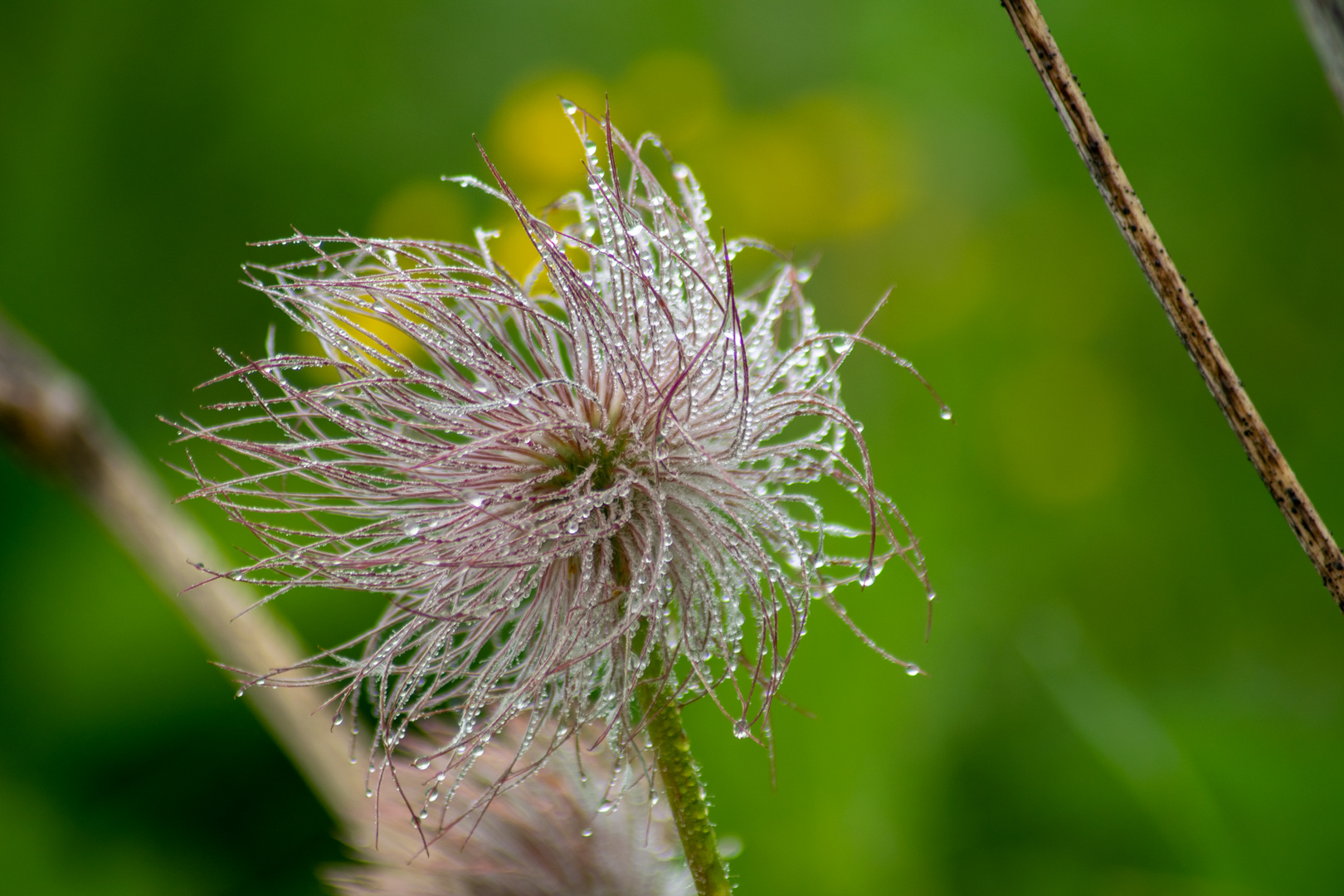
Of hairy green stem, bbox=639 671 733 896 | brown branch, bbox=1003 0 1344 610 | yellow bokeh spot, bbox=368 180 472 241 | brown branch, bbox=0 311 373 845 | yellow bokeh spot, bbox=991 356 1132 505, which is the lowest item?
yellow bokeh spot, bbox=991 356 1132 505

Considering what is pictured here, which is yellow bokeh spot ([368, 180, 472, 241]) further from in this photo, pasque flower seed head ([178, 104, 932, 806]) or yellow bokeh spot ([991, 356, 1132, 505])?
pasque flower seed head ([178, 104, 932, 806])

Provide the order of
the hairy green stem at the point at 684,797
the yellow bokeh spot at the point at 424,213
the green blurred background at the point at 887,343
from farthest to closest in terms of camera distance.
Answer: the yellow bokeh spot at the point at 424,213, the green blurred background at the point at 887,343, the hairy green stem at the point at 684,797

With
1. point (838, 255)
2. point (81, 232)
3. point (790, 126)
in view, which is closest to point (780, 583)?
point (838, 255)

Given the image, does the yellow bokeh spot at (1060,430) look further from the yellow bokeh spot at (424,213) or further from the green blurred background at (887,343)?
the yellow bokeh spot at (424,213)

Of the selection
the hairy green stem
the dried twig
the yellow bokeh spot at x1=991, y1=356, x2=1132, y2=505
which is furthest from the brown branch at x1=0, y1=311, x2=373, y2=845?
the yellow bokeh spot at x1=991, y1=356, x2=1132, y2=505

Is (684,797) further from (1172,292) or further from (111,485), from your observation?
(111,485)

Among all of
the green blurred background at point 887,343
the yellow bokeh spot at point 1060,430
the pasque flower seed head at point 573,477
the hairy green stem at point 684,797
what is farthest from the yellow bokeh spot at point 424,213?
the hairy green stem at point 684,797
